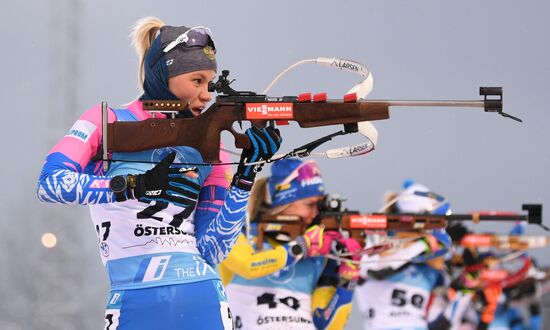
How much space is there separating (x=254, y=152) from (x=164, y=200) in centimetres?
43

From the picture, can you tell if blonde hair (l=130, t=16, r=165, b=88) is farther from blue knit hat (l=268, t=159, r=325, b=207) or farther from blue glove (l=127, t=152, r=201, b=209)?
blue knit hat (l=268, t=159, r=325, b=207)

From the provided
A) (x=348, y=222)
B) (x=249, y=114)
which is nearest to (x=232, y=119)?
(x=249, y=114)

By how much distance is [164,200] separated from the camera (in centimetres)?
421

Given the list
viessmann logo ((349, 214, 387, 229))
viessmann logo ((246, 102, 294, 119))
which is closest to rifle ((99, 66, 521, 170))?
viessmann logo ((246, 102, 294, 119))

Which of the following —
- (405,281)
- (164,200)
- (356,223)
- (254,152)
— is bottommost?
(405,281)

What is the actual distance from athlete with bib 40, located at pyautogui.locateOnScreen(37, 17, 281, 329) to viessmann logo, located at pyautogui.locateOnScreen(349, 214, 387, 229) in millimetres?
4438

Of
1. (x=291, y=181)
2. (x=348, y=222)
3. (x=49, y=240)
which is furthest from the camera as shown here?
(x=49, y=240)

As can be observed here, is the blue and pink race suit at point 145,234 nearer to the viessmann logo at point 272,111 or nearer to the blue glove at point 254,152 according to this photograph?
the blue glove at point 254,152

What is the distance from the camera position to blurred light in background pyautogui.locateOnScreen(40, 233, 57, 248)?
11.9m

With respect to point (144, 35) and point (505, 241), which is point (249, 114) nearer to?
point (144, 35)

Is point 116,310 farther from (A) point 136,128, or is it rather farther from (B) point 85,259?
(B) point 85,259

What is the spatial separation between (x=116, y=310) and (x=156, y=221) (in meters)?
0.40

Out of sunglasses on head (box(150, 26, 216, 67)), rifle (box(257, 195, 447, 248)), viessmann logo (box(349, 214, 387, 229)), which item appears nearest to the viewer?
sunglasses on head (box(150, 26, 216, 67))

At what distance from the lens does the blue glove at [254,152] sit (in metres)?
4.25
